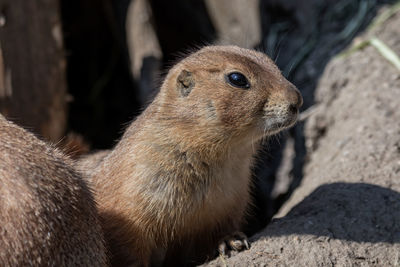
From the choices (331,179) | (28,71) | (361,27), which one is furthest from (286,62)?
(28,71)

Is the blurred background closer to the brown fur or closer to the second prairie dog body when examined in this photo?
the second prairie dog body

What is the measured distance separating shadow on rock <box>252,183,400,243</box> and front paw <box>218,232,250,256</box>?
4.2 inches

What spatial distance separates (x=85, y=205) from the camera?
155 inches

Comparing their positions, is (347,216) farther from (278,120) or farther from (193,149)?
(193,149)

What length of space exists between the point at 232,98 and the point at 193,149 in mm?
476

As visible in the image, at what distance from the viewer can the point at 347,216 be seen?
4.92 m

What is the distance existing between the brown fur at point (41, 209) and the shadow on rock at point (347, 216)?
4.88ft

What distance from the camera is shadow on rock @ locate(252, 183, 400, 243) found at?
475cm

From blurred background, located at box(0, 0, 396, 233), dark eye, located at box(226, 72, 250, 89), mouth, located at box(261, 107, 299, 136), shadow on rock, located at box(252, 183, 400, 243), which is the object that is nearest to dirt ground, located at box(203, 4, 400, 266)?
shadow on rock, located at box(252, 183, 400, 243)

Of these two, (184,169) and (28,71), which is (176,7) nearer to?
(28,71)

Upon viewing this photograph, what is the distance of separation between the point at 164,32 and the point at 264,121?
4761mm

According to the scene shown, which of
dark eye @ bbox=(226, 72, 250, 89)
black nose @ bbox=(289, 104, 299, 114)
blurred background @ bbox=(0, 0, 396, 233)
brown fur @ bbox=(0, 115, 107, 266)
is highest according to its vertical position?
dark eye @ bbox=(226, 72, 250, 89)

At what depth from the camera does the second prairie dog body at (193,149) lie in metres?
Result: 4.56

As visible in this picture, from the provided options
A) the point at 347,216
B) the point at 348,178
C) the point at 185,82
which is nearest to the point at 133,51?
the point at 185,82
